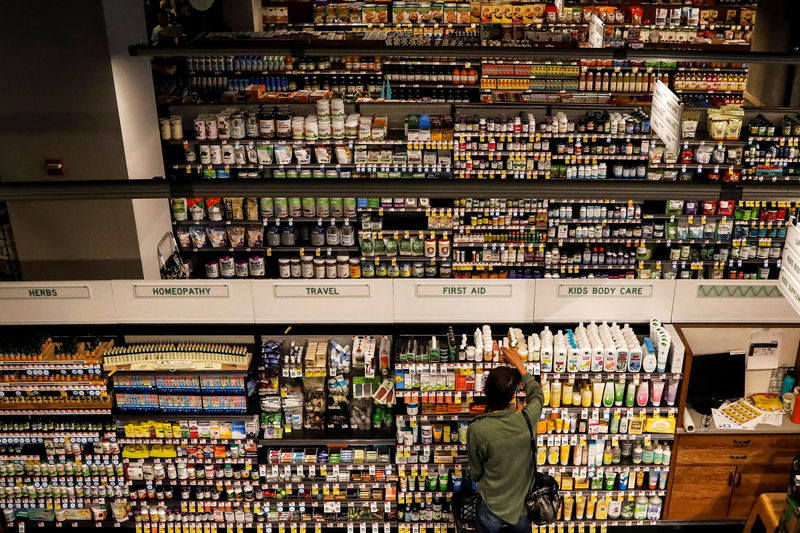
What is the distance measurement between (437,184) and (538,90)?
800 centimetres

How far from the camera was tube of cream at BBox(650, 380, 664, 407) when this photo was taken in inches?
209

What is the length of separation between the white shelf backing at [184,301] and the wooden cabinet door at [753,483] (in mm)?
3962

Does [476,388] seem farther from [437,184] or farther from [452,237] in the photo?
[452,237]

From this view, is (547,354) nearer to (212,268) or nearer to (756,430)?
(756,430)

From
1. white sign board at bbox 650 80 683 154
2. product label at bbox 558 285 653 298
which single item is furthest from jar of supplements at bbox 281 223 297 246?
white sign board at bbox 650 80 683 154

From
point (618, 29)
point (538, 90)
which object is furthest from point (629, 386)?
→ point (618, 29)

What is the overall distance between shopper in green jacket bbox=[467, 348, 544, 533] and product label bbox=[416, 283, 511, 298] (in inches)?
32.7

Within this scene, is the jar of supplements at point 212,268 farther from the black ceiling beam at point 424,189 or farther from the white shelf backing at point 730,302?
the white shelf backing at point 730,302

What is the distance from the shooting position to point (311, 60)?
11203 millimetres

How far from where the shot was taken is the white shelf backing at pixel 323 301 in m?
5.59

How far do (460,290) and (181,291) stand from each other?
6.99ft

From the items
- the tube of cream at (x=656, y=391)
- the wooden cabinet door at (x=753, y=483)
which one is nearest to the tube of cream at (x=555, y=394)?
the tube of cream at (x=656, y=391)

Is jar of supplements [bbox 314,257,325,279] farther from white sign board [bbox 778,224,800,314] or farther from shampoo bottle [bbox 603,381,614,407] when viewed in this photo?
white sign board [bbox 778,224,800,314]

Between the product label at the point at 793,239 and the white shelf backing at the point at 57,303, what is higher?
the product label at the point at 793,239
